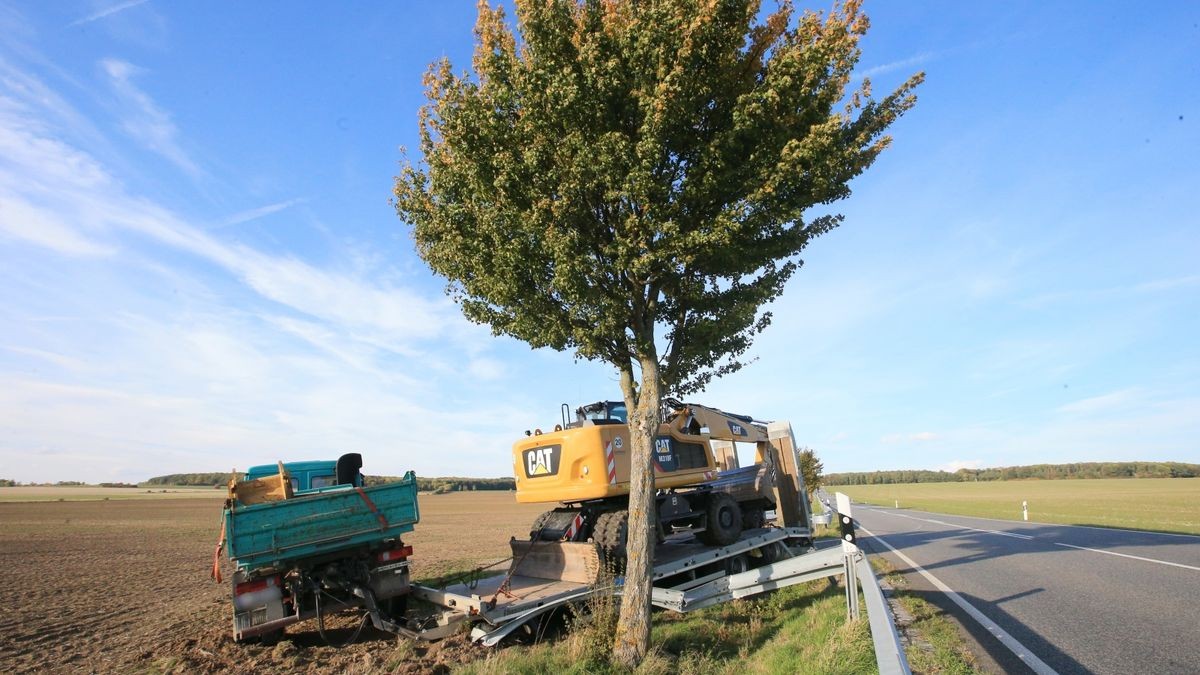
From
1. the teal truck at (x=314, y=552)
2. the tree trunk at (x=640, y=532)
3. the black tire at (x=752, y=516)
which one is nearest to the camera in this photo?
the tree trunk at (x=640, y=532)

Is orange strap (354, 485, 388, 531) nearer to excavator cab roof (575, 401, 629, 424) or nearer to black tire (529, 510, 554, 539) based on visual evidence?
black tire (529, 510, 554, 539)

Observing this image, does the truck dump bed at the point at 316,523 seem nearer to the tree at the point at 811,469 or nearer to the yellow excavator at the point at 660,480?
the yellow excavator at the point at 660,480

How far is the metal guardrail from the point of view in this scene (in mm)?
3745

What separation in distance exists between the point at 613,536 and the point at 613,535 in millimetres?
18

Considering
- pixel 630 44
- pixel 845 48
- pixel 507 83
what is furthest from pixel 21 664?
pixel 845 48

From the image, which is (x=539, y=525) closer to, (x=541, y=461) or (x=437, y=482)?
(x=541, y=461)

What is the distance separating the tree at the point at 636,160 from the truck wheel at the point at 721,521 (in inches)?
154

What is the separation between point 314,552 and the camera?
898cm

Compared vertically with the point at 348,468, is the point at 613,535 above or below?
below

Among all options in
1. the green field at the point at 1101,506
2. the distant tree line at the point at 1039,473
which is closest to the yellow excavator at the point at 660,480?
the green field at the point at 1101,506

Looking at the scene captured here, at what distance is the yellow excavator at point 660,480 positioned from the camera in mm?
9961

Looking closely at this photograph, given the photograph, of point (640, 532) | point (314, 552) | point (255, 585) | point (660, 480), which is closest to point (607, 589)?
point (640, 532)

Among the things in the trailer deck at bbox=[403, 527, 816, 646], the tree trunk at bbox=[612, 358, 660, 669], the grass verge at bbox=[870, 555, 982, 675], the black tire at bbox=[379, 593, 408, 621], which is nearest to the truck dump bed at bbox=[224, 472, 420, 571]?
the black tire at bbox=[379, 593, 408, 621]

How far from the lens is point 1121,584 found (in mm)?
9422
